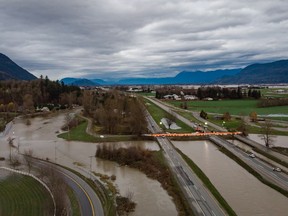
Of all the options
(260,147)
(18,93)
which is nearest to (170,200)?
(260,147)

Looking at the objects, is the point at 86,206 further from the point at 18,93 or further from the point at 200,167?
the point at 18,93

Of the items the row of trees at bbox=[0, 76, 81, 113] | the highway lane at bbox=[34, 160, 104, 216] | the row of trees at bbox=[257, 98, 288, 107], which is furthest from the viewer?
the row of trees at bbox=[0, 76, 81, 113]

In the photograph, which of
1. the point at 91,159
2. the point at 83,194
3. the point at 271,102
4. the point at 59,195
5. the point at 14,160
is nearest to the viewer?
the point at 59,195

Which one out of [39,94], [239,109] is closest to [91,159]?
[239,109]

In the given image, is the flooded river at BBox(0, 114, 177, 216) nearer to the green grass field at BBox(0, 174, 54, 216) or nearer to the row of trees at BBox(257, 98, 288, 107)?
the green grass field at BBox(0, 174, 54, 216)

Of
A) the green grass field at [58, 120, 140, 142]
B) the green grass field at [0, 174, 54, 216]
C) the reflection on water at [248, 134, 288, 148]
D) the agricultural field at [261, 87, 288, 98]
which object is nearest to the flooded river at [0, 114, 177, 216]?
the green grass field at [58, 120, 140, 142]

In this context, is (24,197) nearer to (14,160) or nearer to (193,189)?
(14,160)

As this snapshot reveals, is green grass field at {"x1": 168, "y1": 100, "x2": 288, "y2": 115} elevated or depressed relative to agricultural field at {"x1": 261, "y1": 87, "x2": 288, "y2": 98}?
depressed
